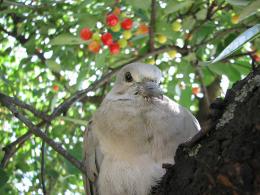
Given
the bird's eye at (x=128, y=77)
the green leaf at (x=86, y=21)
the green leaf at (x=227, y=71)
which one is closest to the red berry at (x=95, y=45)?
the green leaf at (x=86, y=21)

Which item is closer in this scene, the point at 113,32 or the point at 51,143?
the point at 51,143

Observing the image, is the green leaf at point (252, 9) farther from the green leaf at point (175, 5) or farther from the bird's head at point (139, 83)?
the green leaf at point (175, 5)

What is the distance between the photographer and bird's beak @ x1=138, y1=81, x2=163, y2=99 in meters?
3.36

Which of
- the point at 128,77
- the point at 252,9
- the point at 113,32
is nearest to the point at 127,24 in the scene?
the point at 113,32

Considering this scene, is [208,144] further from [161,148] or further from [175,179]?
[161,148]

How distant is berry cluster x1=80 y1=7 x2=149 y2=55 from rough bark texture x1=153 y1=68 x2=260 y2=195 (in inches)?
82.4

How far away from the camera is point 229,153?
1829 mm

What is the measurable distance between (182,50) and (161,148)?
127 centimetres

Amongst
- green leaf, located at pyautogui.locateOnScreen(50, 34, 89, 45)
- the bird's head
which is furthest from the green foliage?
the bird's head

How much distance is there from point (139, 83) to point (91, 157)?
25.2 inches

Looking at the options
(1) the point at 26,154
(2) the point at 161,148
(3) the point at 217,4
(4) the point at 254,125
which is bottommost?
(4) the point at 254,125

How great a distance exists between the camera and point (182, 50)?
4117mm

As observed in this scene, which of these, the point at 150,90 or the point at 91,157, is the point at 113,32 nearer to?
the point at 150,90

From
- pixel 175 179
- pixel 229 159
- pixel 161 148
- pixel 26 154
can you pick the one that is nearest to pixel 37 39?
pixel 26 154
